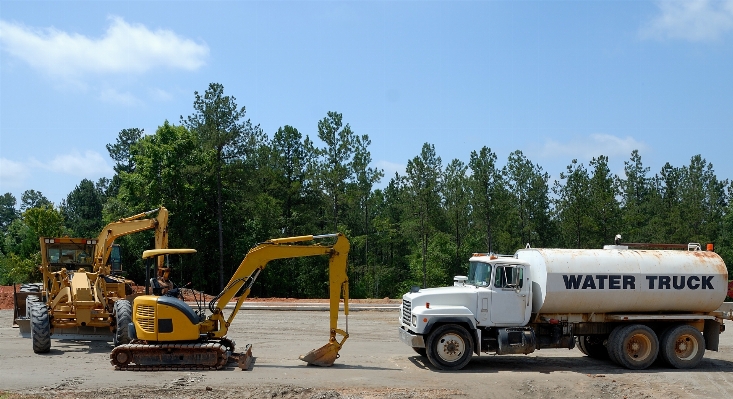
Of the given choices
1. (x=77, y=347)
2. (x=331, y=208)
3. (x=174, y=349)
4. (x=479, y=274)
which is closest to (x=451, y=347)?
(x=479, y=274)

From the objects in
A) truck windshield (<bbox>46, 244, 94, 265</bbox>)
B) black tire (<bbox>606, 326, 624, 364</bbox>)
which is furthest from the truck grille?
truck windshield (<bbox>46, 244, 94, 265</bbox>)

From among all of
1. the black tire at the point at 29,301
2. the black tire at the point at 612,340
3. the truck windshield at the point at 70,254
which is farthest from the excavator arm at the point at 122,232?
the black tire at the point at 612,340

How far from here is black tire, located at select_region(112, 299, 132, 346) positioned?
1677cm

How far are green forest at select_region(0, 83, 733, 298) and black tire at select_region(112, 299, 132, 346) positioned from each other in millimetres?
29438

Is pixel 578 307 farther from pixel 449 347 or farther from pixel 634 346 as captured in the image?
pixel 449 347

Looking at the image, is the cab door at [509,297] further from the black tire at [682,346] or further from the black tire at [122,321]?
the black tire at [122,321]

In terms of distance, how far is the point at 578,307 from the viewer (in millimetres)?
16141

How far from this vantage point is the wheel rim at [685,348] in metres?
16.6

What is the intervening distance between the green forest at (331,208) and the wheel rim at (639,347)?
28780 millimetres

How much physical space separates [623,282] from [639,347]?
1812mm

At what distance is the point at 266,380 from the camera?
46.3ft

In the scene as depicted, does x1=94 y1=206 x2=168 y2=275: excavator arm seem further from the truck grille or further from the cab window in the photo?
the cab window

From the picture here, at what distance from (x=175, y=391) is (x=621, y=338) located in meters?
10.5

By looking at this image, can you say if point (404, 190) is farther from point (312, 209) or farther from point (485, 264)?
point (485, 264)
